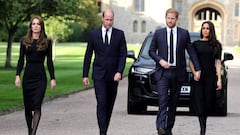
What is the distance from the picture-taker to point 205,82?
36.6 ft

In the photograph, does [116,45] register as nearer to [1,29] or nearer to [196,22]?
[1,29]

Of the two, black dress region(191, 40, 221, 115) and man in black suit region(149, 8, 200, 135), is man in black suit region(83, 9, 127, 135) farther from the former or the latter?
black dress region(191, 40, 221, 115)

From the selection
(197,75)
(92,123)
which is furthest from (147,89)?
(197,75)

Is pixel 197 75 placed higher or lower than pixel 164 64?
lower

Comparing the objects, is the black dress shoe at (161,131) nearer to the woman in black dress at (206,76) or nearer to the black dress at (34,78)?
the woman in black dress at (206,76)

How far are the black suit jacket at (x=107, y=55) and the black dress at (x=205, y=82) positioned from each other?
1.41 m

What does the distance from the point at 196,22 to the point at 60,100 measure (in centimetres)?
8848

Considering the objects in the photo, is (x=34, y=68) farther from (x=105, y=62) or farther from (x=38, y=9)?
(x=38, y=9)

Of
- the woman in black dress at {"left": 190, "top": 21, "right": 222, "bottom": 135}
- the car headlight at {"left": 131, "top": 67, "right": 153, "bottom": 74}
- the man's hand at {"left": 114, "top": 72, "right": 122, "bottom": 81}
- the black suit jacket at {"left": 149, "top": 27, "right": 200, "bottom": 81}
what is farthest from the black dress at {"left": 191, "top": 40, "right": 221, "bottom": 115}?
the car headlight at {"left": 131, "top": 67, "right": 153, "bottom": 74}

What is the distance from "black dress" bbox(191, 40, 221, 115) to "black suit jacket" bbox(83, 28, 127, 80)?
141cm

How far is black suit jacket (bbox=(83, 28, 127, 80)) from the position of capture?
33.9 ft

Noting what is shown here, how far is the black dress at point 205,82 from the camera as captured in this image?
1113 centimetres

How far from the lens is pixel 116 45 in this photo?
10.3 m

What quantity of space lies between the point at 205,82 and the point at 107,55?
1765mm
